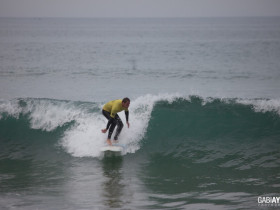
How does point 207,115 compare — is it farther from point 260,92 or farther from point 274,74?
point 274,74

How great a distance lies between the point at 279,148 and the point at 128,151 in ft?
14.5

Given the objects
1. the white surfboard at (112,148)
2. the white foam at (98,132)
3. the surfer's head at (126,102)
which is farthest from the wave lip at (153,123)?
the surfer's head at (126,102)

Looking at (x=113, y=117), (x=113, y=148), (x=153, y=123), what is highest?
(x=113, y=117)

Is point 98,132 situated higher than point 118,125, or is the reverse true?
point 118,125

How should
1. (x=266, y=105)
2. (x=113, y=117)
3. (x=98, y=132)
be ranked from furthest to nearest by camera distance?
(x=266, y=105) < (x=98, y=132) < (x=113, y=117)

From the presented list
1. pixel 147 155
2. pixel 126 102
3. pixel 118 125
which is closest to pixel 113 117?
pixel 118 125

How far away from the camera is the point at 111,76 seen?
28531 millimetres

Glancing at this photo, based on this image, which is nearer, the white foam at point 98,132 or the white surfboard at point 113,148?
the white surfboard at point 113,148

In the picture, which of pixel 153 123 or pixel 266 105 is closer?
pixel 153 123

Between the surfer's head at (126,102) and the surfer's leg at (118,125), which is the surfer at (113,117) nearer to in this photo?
the surfer's leg at (118,125)

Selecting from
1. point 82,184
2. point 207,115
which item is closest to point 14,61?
point 207,115

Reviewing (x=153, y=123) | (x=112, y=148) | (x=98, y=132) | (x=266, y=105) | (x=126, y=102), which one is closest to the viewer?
(x=126, y=102)

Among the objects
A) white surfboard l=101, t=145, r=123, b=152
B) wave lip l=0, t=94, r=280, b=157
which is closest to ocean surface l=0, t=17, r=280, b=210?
wave lip l=0, t=94, r=280, b=157

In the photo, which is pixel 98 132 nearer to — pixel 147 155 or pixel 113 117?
pixel 113 117
